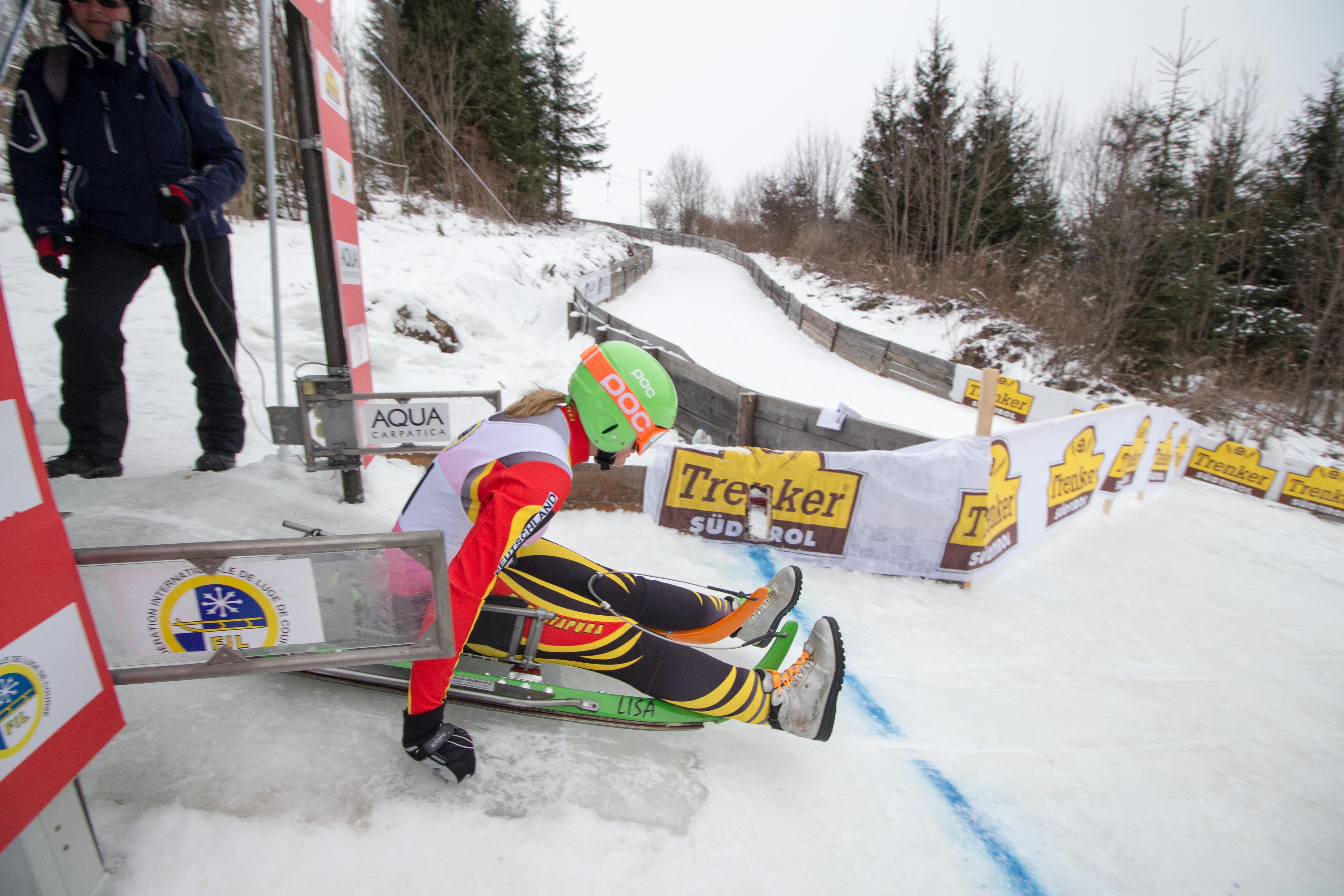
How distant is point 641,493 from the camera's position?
4352 mm

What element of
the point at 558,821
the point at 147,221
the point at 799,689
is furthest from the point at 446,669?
the point at 147,221

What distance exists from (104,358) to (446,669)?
255 centimetres

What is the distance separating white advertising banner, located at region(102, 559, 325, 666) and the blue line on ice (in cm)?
235

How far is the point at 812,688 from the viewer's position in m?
2.26

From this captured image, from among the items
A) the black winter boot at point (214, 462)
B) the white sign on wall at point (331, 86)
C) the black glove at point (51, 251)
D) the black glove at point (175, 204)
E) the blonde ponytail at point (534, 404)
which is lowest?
the black winter boot at point (214, 462)

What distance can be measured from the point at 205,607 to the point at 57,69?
2766 millimetres

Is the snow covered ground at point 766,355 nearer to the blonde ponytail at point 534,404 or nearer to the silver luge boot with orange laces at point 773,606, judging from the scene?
the silver luge boot with orange laces at point 773,606

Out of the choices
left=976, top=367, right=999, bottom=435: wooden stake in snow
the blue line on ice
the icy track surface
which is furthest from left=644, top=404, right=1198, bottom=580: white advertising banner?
the blue line on ice

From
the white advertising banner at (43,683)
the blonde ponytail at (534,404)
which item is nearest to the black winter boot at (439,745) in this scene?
the white advertising banner at (43,683)

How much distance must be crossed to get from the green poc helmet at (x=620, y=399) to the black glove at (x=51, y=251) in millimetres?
2512

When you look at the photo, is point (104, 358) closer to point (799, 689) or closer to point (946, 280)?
point (799, 689)

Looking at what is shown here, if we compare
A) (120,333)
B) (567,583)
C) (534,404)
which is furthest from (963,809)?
(120,333)

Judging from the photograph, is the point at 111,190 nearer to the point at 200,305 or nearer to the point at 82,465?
the point at 200,305

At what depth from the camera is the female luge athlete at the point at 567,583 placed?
1.71 meters
